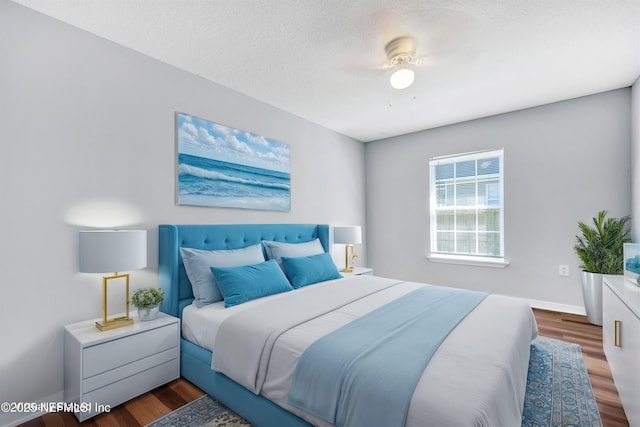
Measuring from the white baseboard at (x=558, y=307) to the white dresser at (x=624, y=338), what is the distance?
49.3 inches

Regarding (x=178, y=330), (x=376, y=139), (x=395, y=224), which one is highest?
(x=376, y=139)

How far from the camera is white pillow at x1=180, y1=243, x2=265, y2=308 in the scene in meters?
2.31

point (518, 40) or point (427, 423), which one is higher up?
point (518, 40)

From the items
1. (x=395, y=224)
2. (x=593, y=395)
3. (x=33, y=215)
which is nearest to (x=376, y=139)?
(x=395, y=224)

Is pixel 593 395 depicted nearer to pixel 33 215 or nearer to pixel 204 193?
pixel 204 193

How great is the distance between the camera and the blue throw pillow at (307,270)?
9.29 ft

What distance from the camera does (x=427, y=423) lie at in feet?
3.47

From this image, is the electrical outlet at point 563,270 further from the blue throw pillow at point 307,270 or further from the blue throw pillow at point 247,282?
the blue throw pillow at point 247,282

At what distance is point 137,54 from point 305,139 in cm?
202

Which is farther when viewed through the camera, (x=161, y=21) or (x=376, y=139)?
(x=376, y=139)

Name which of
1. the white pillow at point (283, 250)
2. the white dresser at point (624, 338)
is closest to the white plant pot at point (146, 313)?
the white pillow at point (283, 250)

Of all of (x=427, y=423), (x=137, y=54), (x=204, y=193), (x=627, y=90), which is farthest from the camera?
(x=627, y=90)

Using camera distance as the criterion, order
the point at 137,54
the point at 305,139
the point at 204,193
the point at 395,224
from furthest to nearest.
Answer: the point at 395,224, the point at 305,139, the point at 204,193, the point at 137,54

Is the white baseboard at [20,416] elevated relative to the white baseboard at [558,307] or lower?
lower
